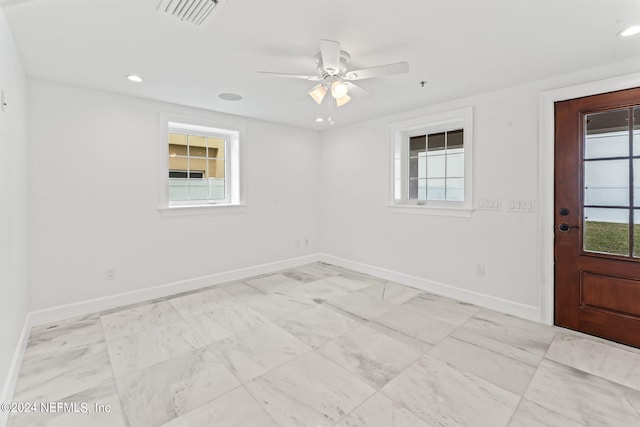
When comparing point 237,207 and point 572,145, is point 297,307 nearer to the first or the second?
point 237,207

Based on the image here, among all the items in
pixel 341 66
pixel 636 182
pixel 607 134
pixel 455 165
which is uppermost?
pixel 341 66

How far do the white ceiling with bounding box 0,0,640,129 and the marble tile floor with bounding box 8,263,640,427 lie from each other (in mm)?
2335

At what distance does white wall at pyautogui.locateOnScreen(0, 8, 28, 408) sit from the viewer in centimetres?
175

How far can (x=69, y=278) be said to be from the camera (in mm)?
2980

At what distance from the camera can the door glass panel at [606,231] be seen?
8.21 ft

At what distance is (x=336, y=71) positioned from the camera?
2150 millimetres

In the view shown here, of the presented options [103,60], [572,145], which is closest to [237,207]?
[103,60]

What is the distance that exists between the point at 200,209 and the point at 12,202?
191 centimetres

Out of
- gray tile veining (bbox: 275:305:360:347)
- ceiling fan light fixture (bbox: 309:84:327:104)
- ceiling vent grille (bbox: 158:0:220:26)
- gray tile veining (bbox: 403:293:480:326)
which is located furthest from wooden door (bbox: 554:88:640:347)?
ceiling vent grille (bbox: 158:0:220:26)

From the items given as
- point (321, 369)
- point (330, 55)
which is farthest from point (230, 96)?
point (321, 369)

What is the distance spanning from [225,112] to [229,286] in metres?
2.37

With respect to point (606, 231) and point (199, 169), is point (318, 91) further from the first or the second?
point (606, 231)

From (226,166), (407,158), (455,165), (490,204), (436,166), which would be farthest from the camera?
(226,166)

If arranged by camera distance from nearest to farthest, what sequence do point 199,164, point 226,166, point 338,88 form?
point 338,88, point 199,164, point 226,166
